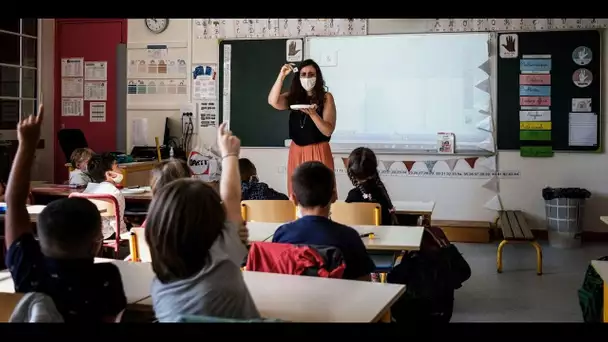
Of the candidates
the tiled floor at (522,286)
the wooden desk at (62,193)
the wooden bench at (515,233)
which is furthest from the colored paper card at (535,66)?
the wooden desk at (62,193)

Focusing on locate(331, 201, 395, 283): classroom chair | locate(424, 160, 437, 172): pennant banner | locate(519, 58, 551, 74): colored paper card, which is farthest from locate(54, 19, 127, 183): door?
locate(331, 201, 395, 283): classroom chair

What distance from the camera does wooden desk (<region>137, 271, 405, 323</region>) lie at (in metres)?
1.61

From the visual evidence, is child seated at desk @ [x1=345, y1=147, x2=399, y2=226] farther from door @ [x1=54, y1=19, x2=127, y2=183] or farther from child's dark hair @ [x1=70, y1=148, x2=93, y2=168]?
door @ [x1=54, y1=19, x2=127, y2=183]

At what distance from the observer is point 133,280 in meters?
1.90

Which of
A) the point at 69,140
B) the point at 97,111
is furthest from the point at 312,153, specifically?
the point at 97,111

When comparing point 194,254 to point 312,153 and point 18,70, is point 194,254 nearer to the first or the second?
point 312,153

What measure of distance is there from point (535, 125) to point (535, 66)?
0.50 metres

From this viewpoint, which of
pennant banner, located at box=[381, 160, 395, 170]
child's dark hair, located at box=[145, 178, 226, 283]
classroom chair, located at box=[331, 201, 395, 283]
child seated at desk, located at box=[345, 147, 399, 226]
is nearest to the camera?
child's dark hair, located at box=[145, 178, 226, 283]

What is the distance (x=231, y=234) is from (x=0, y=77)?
5.69 meters

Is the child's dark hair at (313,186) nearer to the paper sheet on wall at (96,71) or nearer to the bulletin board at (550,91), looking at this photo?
the bulletin board at (550,91)

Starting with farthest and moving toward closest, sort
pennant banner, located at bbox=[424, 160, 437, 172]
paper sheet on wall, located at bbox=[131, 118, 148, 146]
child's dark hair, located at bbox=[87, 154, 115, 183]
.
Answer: paper sheet on wall, located at bbox=[131, 118, 148, 146]
pennant banner, located at bbox=[424, 160, 437, 172]
child's dark hair, located at bbox=[87, 154, 115, 183]

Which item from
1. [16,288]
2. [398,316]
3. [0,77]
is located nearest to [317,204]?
[398,316]

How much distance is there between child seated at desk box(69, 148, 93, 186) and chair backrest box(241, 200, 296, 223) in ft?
5.58
